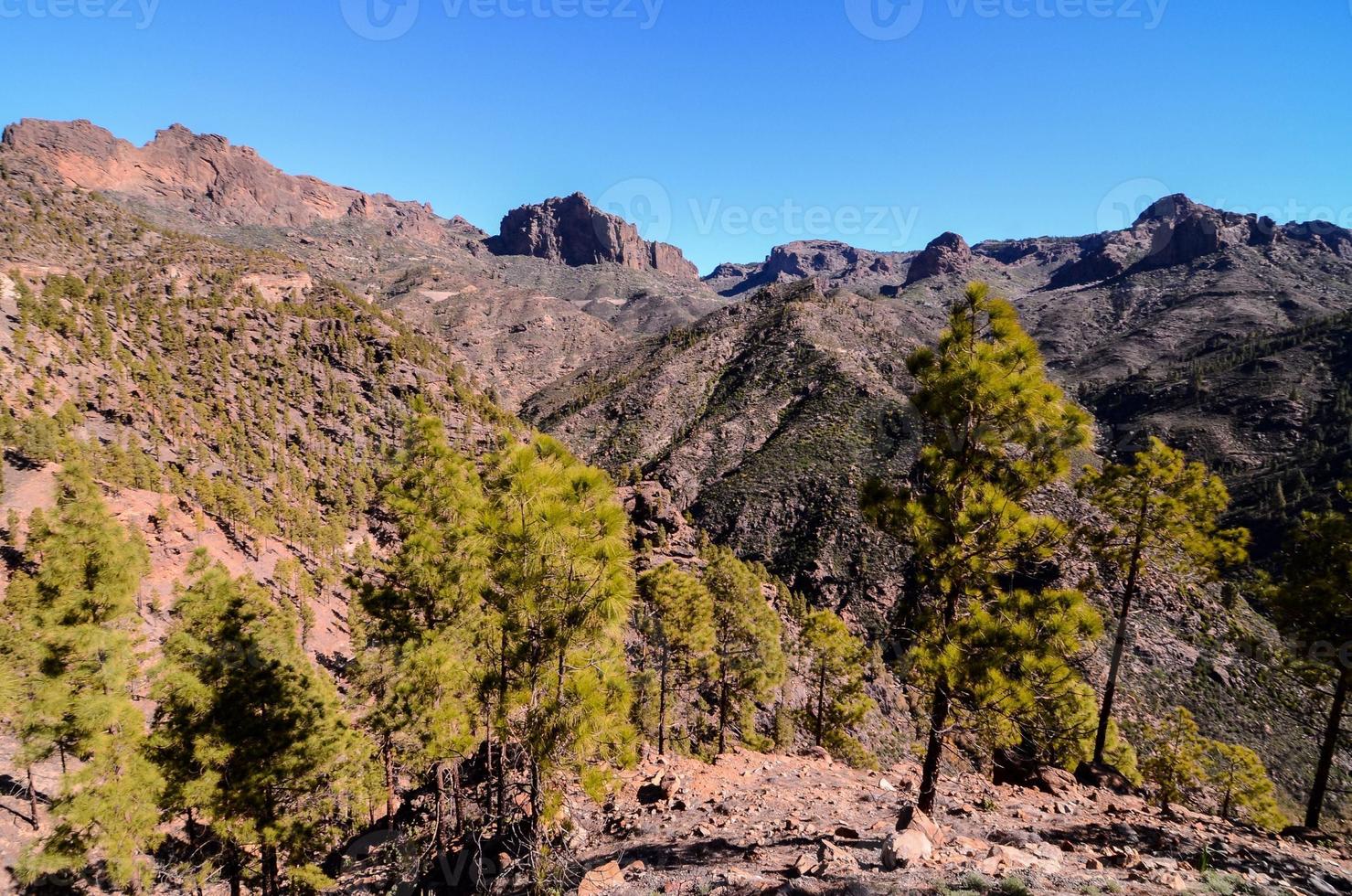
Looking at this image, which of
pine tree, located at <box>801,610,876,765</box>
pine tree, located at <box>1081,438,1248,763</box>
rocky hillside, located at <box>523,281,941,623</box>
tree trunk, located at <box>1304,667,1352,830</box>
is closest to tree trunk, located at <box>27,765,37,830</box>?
pine tree, located at <box>801,610,876,765</box>

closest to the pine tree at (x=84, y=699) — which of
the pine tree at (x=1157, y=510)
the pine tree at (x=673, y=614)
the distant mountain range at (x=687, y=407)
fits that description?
the pine tree at (x=673, y=614)

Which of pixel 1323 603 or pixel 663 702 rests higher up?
pixel 1323 603

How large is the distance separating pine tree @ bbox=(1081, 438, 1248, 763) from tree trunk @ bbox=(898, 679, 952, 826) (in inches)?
270

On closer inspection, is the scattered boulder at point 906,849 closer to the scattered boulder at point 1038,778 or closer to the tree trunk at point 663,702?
the scattered boulder at point 1038,778

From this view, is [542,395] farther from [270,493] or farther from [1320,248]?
[1320,248]

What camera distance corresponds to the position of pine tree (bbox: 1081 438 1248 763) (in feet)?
40.2

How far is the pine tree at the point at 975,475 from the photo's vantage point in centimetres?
754

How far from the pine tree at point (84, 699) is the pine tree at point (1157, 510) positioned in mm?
21426

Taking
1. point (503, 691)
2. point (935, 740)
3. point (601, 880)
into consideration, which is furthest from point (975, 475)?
point (601, 880)

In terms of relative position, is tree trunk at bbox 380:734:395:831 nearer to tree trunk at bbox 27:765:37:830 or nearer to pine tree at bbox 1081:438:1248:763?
tree trunk at bbox 27:765:37:830

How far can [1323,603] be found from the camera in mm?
10508

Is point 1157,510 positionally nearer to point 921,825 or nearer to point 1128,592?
point 1128,592

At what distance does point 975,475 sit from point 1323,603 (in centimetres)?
916

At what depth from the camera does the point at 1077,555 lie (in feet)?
29.5
